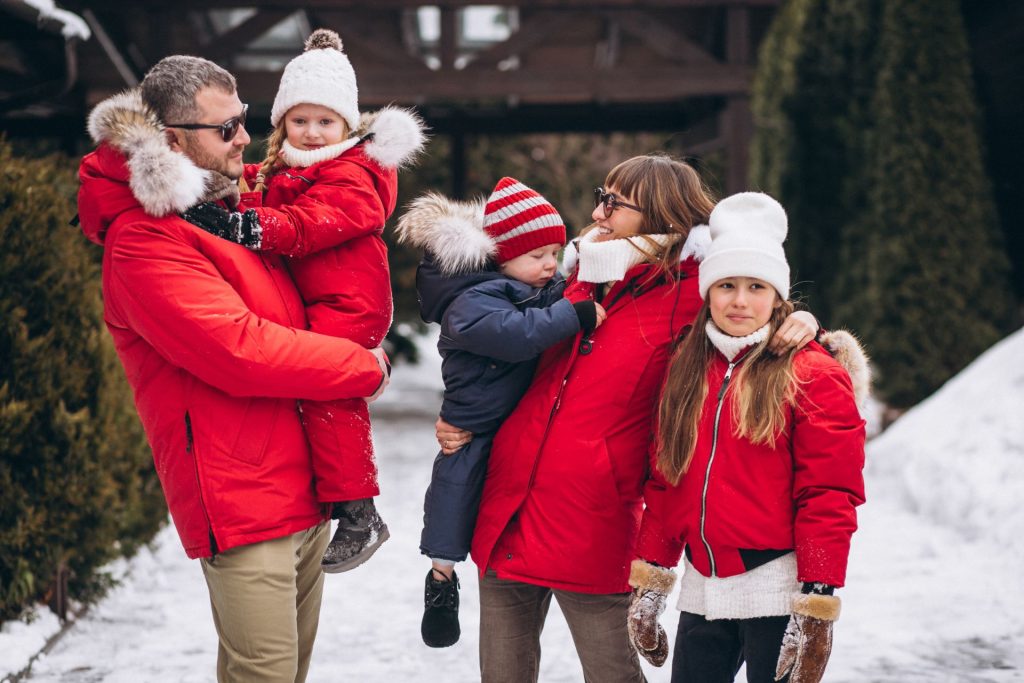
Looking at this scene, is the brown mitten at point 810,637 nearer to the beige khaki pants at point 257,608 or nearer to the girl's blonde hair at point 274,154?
the beige khaki pants at point 257,608

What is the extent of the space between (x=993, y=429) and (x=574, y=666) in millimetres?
3378

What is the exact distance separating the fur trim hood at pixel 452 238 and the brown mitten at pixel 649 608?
2.94 ft

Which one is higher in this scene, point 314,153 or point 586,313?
point 314,153

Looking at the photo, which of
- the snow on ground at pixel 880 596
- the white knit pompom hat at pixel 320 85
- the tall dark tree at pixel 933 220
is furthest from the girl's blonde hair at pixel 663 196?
the tall dark tree at pixel 933 220

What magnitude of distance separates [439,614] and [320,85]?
4.93 feet

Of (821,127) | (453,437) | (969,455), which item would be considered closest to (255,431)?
(453,437)

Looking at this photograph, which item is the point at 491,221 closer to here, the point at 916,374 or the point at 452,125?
the point at 916,374

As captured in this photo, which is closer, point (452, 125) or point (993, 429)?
point (993, 429)

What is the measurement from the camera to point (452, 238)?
2854 millimetres

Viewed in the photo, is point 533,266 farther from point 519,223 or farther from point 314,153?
point 314,153

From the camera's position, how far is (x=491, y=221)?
9.59ft

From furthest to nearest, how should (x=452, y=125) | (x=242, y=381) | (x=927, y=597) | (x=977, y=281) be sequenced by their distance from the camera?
(x=452, y=125)
(x=977, y=281)
(x=927, y=597)
(x=242, y=381)

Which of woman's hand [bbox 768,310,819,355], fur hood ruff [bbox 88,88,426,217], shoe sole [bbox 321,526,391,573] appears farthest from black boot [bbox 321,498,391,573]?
woman's hand [bbox 768,310,819,355]

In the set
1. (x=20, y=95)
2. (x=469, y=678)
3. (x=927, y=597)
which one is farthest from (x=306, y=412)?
(x=20, y=95)
